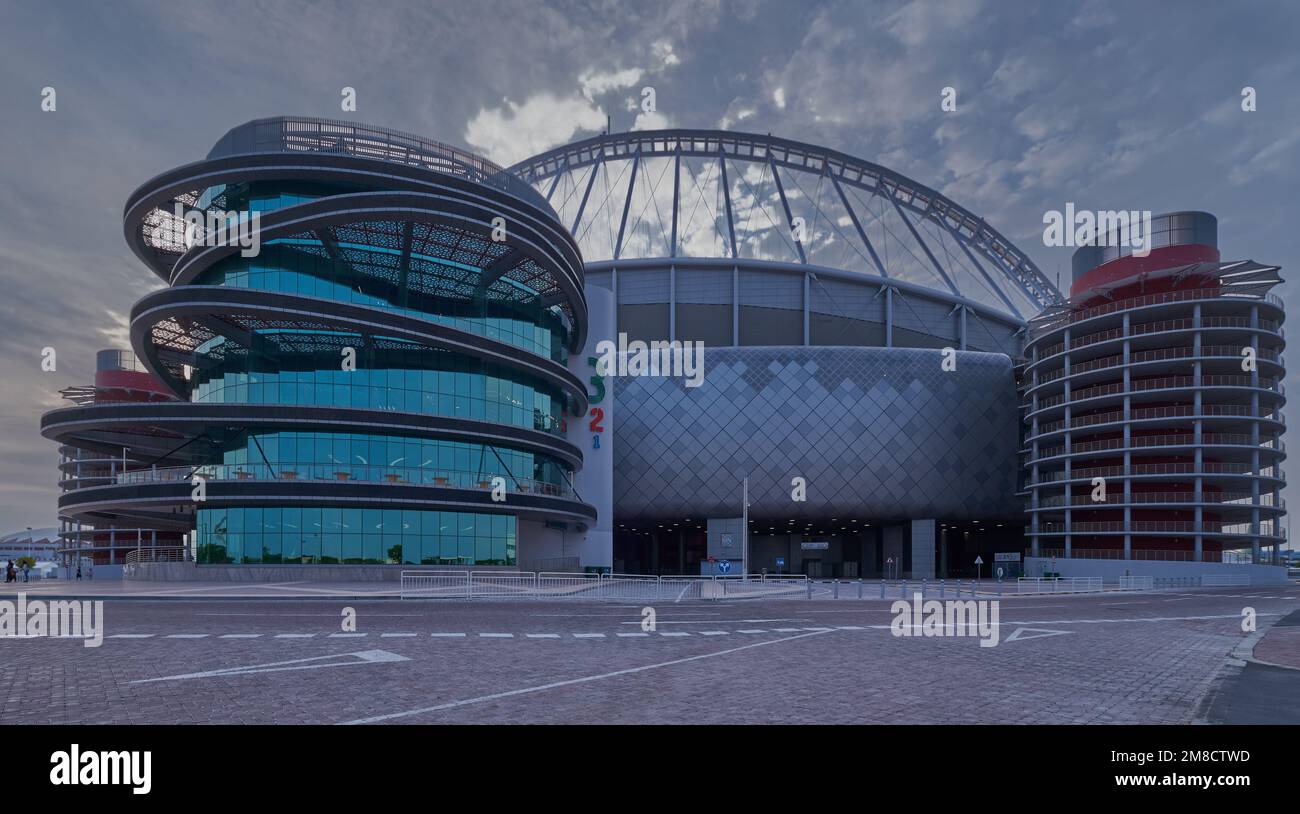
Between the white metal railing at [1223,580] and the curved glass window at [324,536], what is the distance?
5431 cm

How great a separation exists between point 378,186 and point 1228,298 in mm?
67972

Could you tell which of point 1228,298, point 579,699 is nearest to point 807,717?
point 579,699

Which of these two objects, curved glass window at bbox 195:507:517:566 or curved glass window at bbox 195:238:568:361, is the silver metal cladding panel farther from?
curved glass window at bbox 195:507:517:566

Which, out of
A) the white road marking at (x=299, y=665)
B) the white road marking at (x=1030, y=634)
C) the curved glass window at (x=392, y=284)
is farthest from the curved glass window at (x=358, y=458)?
the white road marking at (x=1030, y=634)

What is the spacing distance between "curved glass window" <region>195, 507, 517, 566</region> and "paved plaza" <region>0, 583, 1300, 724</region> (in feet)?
73.5

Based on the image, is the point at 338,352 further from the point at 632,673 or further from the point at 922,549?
the point at 922,549

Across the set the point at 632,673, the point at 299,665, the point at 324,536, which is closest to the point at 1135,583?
the point at 324,536

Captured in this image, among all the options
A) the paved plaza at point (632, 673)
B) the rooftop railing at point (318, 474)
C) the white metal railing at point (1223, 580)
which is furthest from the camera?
the white metal railing at point (1223, 580)

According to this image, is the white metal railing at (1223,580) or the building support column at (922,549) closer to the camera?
the white metal railing at (1223,580)

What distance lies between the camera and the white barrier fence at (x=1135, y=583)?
167 feet

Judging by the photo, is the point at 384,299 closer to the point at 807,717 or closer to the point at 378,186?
the point at 378,186

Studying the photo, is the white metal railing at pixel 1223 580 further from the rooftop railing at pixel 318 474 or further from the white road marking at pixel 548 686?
the white road marking at pixel 548 686

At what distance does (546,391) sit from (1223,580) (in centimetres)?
5306

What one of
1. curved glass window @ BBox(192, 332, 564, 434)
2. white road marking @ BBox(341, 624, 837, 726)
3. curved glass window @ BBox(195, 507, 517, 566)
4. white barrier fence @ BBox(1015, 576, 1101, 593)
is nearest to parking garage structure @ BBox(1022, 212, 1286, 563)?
white barrier fence @ BBox(1015, 576, 1101, 593)
